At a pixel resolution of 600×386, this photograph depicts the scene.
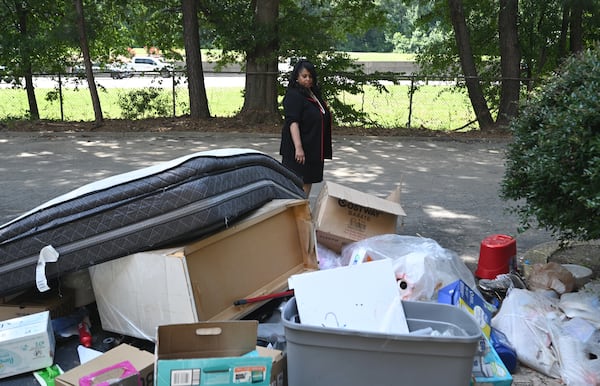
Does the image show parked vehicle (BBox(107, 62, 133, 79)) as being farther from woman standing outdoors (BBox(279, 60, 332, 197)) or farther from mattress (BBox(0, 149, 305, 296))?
mattress (BBox(0, 149, 305, 296))

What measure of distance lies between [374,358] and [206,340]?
2.61 ft

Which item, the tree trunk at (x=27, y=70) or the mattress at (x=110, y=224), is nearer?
the mattress at (x=110, y=224)

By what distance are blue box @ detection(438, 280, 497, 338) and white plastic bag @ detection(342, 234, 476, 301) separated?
0.63ft

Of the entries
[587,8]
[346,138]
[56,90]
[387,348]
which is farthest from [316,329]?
[56,90]

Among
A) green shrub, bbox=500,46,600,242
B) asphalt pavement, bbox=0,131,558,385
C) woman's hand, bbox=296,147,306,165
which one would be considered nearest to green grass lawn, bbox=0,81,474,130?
asphalt pavement, bbox=0,131,558,385

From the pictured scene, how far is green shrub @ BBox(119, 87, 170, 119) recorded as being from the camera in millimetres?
13680

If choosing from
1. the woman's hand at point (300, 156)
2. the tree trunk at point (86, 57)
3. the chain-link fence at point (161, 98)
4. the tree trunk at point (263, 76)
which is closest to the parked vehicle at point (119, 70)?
the chain-link fence at point (161, 98)

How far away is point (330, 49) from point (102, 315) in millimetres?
10607

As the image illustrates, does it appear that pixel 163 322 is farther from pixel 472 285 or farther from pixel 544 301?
pixel 544 301

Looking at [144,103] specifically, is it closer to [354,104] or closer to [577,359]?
[354,104]

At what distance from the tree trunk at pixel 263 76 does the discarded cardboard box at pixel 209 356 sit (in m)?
10.2

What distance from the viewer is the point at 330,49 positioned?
13.3 meters

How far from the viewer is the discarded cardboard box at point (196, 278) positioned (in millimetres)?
3264

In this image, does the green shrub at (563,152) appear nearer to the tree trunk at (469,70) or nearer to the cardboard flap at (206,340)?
the cardboard flap at (206,340)
